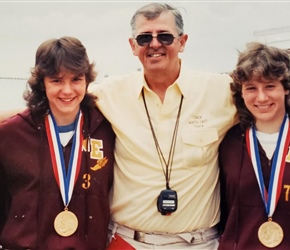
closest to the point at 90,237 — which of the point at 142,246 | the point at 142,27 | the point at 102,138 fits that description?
the point at 142,246

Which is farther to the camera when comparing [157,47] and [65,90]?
[157,47]

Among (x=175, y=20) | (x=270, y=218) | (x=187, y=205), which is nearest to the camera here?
(x=270, y=218)

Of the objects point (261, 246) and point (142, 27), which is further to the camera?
point (142, 27)

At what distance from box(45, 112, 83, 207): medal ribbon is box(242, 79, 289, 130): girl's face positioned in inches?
44.8

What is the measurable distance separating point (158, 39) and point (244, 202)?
1.26 m

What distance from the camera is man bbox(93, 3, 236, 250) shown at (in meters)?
3.48

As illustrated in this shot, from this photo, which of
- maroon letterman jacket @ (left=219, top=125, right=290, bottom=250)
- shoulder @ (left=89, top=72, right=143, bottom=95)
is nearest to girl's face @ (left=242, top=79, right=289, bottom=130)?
maroon letterman jacket @ (left=219, top=125, right=290, bottom=250)

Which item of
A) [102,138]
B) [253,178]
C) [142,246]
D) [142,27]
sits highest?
[142,27]

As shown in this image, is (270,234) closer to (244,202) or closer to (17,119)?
(244,202)

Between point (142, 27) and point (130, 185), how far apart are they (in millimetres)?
1111

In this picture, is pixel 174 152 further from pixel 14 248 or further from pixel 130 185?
pixel 14 248

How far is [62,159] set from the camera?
3393mm

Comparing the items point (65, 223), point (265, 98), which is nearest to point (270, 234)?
point (265, 98)

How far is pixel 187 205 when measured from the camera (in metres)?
3.48
